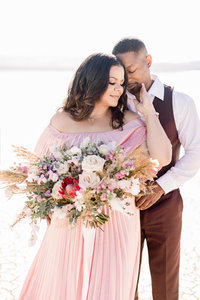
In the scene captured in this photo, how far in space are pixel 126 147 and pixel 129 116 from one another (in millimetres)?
268

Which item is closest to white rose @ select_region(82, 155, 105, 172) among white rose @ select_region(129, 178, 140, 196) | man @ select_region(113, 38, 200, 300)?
white rose @ select_region(129, 178, 140, 196)

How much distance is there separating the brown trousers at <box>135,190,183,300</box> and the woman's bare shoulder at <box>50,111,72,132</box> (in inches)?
35.3

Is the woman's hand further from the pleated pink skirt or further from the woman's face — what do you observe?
the pleated pink skirt

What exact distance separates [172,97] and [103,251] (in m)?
1.27

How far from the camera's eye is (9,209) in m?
7.32

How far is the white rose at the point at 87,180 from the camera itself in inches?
98.9

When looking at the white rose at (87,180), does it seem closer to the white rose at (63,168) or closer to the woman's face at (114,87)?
the white rose at (63,168)

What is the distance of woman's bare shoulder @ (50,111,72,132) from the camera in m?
3.15

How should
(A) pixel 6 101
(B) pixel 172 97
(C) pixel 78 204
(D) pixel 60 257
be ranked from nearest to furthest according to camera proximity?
(C) pixel 78 204
(D) pixel 60 257
(B) pixel 172 97
(A) pixel 6 101

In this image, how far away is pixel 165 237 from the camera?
343 cm

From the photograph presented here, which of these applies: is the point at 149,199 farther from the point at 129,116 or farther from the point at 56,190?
the point at 56,190

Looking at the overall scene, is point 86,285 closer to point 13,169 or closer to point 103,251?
point 103,251

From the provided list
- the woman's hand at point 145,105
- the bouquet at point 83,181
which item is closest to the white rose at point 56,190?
the bouquet at point 83,181

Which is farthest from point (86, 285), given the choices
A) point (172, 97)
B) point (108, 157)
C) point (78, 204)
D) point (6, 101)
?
point (6, 101)
